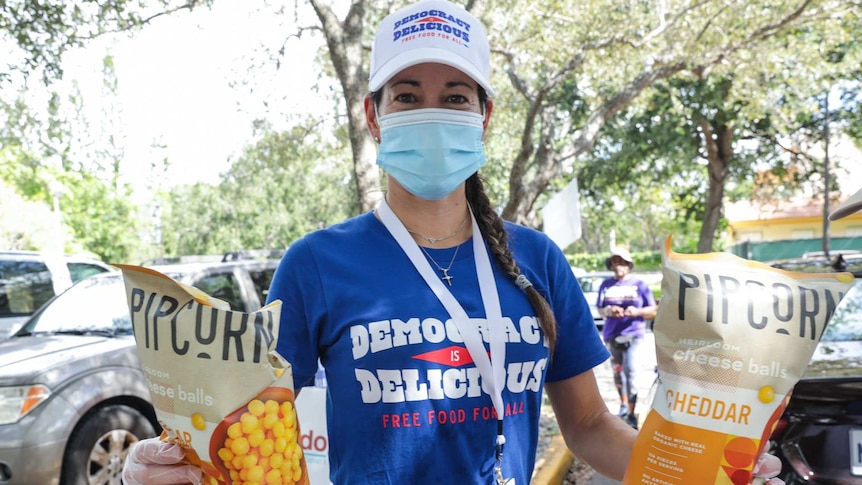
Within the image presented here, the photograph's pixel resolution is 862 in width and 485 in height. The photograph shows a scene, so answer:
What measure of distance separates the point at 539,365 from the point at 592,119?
793cm

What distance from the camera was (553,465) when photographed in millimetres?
5238

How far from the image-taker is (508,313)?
1.60 meters

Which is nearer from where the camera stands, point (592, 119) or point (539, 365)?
point (539, 365)

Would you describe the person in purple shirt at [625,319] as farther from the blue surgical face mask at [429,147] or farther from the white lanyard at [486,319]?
the white lanyard at [486,319]

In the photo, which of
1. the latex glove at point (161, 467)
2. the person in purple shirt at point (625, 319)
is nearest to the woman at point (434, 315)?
the latex glove at point (161, 467)

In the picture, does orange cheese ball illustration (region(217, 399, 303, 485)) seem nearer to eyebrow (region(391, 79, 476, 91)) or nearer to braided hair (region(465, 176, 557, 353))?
braided hair (region(465, 176, 557, 353))

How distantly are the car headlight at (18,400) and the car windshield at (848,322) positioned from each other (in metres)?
4.84

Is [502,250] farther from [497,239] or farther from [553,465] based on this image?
[553,465]

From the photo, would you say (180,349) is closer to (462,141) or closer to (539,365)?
(539,365)

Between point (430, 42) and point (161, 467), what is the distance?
1097 millimetres

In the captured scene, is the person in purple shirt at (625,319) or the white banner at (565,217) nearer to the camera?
the person in purple shirt at (625,319)

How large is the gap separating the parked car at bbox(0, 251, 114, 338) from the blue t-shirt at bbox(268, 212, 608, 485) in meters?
6.72

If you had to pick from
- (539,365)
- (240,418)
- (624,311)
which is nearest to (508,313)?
(539,365)

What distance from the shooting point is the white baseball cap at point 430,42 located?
164 cm
